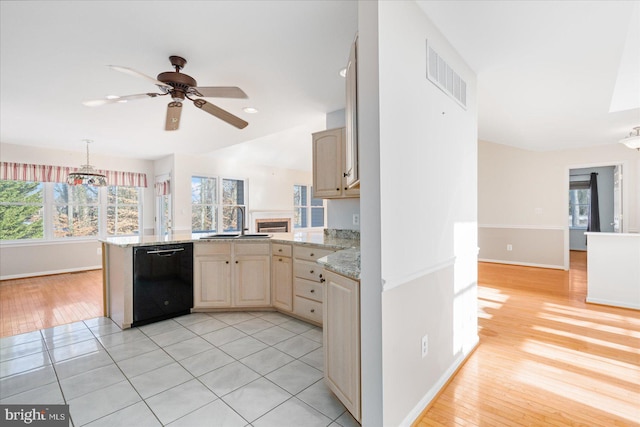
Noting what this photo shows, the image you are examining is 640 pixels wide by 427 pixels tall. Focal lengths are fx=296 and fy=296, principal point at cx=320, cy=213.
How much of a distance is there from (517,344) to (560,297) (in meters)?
2.01

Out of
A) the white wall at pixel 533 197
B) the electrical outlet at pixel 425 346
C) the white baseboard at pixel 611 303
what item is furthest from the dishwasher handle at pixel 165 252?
the white wall at pixel 533 197

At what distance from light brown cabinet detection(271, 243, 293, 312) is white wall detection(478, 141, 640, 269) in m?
5.11

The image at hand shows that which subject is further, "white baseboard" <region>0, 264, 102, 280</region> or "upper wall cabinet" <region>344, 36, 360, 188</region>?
"white baseboard" <region>0, 264, 102, 280</region>

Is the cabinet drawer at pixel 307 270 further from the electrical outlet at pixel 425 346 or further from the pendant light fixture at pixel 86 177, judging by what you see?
the pendant light fixture at pixel 86 177

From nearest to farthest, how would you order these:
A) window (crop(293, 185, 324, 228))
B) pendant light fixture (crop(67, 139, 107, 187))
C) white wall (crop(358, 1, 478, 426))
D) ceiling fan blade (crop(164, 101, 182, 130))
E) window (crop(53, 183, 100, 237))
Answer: white wall (crop(358, 1, 478, 426))
ceiling fan blade (crop(164, 101, 182, 130))
pendant light fixture (crop(67, 139, 107, 187))
window (crop(53, 183, 100, 237))
window (crop(293, 185, 324, 228))

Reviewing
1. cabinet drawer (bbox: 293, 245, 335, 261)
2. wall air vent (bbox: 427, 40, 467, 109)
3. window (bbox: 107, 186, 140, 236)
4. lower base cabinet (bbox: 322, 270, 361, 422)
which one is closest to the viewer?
lower base cabinet (bbox: 322, 270, 361, 422)

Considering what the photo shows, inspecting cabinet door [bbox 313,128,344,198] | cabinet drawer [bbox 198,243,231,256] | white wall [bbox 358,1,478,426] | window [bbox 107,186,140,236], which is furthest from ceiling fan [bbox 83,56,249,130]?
window [bbox 107,186,140,236]

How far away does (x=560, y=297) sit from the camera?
13.1 feet

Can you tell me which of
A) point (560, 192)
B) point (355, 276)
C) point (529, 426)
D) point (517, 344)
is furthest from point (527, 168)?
point (355, 276)

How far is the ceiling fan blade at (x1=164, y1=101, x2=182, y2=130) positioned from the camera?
99.4 inches

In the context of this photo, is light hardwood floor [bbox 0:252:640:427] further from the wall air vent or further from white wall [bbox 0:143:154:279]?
the wall air vent

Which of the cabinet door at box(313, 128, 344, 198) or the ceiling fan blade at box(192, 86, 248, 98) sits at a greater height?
the ceiling fan blade at box(192, 86, 248, 98)

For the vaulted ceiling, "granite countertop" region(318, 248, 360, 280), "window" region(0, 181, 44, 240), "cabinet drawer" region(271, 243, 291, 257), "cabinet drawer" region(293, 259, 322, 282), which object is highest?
the vaulted ceiling

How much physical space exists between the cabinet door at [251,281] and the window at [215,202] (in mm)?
3183
